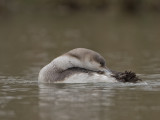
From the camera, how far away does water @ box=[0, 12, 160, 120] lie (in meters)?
9.85

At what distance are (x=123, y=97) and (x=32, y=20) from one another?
78.7 feet

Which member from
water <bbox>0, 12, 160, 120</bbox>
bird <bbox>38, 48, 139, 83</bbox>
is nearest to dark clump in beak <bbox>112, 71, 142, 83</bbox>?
bird <bbox>38, 48, 139, 83</bbox>

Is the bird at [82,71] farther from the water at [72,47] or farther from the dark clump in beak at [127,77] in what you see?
the water at [72,47]

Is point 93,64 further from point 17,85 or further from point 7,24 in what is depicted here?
point 7,24

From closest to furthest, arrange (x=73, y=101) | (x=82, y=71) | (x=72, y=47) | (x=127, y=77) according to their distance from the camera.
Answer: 1. (x=73, y=101)
2. (x=127, y=77)
3. (x=82, y=71)
4. (x=72, y=47)

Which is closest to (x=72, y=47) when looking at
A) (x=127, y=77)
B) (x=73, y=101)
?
(x=127, y=77)

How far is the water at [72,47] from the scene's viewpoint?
9852 millimetres

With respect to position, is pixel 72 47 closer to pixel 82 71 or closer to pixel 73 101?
pixel 82 71

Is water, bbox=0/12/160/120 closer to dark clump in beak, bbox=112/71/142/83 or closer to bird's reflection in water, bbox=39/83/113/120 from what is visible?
bird's reflection in water, bbox=39/83/113/120

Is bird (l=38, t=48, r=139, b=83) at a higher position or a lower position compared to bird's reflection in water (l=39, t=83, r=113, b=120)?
higher

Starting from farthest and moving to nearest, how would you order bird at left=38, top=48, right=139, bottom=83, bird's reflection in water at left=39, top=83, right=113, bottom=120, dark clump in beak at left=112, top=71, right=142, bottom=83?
bird at left=38, top=48, right=139, bottom=83, dark clump in beak at left=112, top=71, right=142, bottom=83, bird's reflection in water at left=39, top=83, right=113, bottom=120

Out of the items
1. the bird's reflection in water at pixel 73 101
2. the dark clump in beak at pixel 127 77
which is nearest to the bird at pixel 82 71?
the dark clump in beak at pixel 127 77

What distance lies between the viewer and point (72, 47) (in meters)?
21.7

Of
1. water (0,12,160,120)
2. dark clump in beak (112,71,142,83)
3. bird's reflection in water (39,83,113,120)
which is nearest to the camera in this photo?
bird's reflection in water (39,83,113,120)
